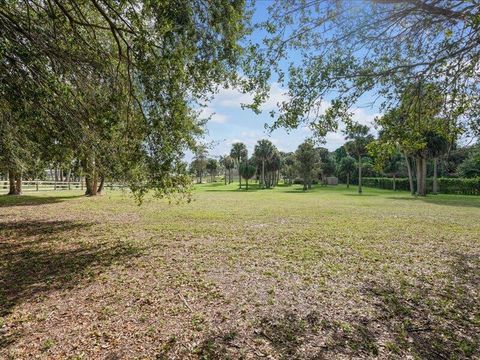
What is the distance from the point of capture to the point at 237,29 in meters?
6.61

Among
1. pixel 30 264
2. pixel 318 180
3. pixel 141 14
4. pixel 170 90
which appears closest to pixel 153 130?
pixel 170 90

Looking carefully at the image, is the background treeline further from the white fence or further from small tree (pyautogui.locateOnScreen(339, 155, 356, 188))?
the white fence

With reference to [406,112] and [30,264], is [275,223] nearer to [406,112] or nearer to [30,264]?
[406,112]

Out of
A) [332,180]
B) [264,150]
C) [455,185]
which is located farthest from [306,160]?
[332,180]

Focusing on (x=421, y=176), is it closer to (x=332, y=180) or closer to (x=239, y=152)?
(x=332, y=180)

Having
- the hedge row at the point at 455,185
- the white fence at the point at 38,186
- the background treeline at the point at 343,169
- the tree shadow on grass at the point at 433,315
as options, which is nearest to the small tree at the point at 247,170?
the background treeline at the point at 343,169

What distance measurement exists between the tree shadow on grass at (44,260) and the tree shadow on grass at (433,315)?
474 cm

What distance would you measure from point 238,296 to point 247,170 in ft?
183

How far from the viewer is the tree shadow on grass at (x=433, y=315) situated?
11.6 feet

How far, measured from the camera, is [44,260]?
7.07m

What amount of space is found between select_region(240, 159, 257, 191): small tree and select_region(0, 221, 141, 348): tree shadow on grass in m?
50.1

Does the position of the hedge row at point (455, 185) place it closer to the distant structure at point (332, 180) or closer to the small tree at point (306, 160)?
the small tree at point (306, 160)

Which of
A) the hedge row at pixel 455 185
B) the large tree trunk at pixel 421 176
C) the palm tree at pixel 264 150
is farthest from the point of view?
the palm tree at pixel 264 150

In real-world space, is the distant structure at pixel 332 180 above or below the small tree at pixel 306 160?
below
